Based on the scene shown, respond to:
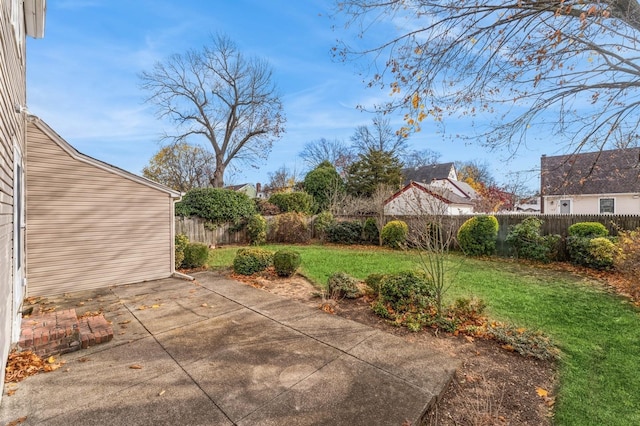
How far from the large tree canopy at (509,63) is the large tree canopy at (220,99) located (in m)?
18.4

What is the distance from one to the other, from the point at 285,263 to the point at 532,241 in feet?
27.8

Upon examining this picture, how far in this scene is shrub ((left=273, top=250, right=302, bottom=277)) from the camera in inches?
273

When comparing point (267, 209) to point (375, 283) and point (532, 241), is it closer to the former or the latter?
point (375, 283)

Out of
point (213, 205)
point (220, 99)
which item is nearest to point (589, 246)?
point (213, 205)

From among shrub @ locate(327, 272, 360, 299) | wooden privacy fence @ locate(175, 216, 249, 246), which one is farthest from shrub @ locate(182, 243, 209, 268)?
wooden privacy fence @ locate(175, 216, 249, 246)

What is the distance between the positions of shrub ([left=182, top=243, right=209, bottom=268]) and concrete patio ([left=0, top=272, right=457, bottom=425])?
3.52 meters

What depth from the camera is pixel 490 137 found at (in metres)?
4.79

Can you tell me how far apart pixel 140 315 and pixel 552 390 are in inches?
209

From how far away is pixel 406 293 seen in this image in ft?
14.8

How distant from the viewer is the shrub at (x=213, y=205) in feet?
43.9

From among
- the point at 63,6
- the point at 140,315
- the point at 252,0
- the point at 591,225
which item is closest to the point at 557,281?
the point at 591,225

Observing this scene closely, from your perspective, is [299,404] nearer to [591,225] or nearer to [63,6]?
[63,6]

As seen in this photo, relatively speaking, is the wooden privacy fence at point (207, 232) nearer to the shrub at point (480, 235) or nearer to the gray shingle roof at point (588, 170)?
the shrub at point (480, 235)

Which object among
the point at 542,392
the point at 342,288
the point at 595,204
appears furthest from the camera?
the point at 595,204
